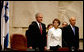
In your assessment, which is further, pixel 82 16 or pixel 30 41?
pixel 82 16

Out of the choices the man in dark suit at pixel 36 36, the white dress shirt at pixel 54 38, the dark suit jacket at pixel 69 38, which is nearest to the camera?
the man in dark suit at pixel 36 36

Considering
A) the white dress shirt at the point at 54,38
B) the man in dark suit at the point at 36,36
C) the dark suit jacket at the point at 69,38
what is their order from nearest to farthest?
the man in dark suit at the point at 36,36 → the dark suit jacket at the point at 69,38 → the white dress shirt at the point at 54,38

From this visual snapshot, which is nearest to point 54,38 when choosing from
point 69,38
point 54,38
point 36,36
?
point 54,38

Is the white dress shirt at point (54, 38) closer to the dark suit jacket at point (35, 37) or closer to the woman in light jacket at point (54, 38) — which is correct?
the woman in light jacket at point (54, 38)

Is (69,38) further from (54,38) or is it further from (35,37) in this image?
(35,37)

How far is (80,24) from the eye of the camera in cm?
1238

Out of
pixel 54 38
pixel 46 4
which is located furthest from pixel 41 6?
pixel 54 38

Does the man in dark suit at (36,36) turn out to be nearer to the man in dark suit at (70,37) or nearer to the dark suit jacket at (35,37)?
the dark suit jacket at (35,37)

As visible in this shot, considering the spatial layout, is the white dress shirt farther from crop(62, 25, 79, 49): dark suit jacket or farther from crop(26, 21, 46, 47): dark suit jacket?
crop(26, 21, 46, 47): dark suit jacket

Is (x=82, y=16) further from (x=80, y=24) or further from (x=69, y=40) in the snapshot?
(x=69, y=40)

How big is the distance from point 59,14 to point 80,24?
0.74m

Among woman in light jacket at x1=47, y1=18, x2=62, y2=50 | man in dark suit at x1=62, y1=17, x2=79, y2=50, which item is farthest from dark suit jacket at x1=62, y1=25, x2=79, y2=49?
woman in light jacket at x1=47, y1=18, x2=62, y2=50

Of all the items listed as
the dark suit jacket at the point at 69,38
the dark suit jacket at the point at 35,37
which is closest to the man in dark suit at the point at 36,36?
the dark suit jacket at the point at 35,37

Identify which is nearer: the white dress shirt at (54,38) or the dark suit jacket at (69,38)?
the dark suit jacket at (69,38)
